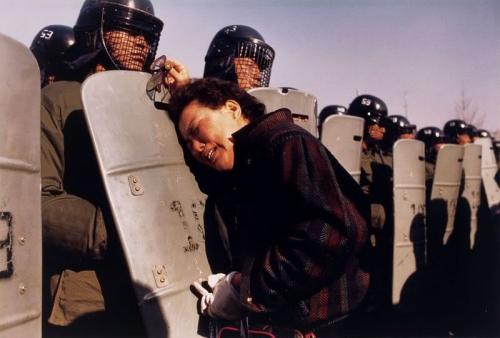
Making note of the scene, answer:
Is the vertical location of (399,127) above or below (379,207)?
above

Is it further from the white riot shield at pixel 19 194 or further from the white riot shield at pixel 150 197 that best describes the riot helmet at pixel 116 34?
the white riot shield at pixel 19 194

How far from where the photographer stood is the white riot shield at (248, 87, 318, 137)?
2.82m

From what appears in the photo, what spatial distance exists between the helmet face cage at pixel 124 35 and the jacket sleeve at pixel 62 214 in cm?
63

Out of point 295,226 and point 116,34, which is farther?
point 116,34

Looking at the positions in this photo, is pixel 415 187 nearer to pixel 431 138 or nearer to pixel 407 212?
pixel 407 212

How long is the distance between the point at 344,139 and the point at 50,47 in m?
2.56

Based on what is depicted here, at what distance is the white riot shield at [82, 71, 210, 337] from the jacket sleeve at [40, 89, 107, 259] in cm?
17

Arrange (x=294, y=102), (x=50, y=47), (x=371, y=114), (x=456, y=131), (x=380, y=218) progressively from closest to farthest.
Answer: (x=294, y=102) → (x=50, y=47) → (x=380, y=218) → (x=371, y=114) → (x=456, y=131)

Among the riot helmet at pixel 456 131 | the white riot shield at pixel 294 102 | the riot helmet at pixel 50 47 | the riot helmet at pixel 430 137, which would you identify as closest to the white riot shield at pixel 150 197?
the white riot shield at pixel 294 102

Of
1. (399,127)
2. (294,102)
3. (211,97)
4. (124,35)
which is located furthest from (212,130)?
(399,127)

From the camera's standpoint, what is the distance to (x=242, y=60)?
10.8 feet

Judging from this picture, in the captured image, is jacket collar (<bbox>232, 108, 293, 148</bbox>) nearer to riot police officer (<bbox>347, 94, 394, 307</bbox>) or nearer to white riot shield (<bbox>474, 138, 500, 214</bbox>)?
riot police officer (<bbox>347, 94, 394, 307</bbox>)

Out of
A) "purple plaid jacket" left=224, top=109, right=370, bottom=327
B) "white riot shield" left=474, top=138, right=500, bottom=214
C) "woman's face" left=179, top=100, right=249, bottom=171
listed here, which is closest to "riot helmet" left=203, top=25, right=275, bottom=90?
"woman's face" left=179, top=100, right=249, bottom=171

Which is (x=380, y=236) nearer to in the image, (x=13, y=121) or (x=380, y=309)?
(x=380, y=309)
